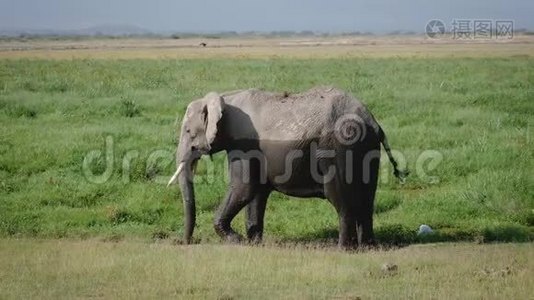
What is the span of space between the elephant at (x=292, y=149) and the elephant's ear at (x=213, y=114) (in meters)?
0.01

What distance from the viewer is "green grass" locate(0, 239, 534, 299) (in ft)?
29.5

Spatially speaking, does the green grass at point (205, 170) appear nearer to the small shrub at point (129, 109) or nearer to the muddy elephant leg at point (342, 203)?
the small shrub at point (129, 109)

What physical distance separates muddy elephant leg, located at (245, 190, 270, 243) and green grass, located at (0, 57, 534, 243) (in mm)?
910

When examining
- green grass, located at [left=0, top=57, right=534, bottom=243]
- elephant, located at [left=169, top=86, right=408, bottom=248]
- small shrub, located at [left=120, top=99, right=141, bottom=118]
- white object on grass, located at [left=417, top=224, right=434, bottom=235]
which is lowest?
white object on grass, located at [left=417, top=224, right=434, bottom=235]

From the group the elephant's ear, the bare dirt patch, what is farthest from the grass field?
the bare dirt patch

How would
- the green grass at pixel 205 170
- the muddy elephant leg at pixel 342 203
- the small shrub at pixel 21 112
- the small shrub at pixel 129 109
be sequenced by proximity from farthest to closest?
the small shrub at pixel 129 109, the small shrub at pixel 21 112, the green grass at pixel 205 170, the muddy elephant leg at pixel 342 203

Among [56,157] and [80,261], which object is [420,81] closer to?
[56,157]

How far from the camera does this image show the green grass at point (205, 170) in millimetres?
13641

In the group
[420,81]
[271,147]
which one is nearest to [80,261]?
[271,147]

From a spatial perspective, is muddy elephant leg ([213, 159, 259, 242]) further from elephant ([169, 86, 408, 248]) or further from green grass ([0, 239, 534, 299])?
green grass ([0, 239, 534, 299])

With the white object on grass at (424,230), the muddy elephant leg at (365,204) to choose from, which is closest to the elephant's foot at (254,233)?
the muddy elephant leg at (365,204)

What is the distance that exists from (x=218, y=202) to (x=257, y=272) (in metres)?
5.08

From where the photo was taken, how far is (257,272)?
9.82 meters

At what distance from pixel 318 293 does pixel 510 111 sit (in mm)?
16003
